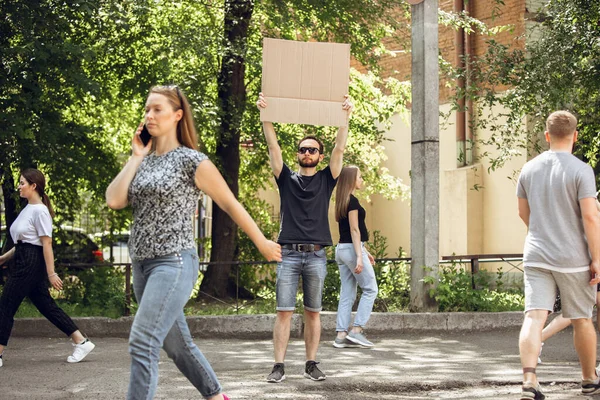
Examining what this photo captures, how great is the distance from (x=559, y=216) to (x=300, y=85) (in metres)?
2.34

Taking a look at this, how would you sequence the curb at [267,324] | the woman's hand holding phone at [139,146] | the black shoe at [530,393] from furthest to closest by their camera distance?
the curb at [267,324] < the black shoe at [530,393] < the woman's hand holding phone at [139,146]

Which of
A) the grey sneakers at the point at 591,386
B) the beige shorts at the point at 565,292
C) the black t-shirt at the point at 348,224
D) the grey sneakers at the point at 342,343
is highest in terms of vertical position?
the black t-shirt at the point at 348,224

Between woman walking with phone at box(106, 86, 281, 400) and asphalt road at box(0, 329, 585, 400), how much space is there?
6.75 ft

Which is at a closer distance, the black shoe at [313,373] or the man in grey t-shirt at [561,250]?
the man in grey t-shirt at [561,250]

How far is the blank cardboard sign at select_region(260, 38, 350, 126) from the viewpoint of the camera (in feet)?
24.0

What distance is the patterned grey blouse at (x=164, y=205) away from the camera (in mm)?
4766

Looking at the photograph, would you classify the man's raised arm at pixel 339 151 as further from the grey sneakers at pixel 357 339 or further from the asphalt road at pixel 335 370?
the grey sneakers at pixel 357 339

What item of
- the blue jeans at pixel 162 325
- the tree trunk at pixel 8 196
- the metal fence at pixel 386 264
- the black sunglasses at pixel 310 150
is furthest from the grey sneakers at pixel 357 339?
the blue jeans at pixel 162 325

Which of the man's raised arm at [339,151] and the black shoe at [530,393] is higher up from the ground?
the man's raised arm at [339,151]

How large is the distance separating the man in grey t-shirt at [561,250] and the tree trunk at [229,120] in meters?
7.84

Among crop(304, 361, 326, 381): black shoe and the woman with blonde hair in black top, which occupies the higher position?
the woman with blonde hair in black top

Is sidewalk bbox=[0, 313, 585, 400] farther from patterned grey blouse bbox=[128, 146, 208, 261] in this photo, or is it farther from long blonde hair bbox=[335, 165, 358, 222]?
patterned grey blouse bbox=[128, 146, 208, 261]

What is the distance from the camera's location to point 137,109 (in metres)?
16.1

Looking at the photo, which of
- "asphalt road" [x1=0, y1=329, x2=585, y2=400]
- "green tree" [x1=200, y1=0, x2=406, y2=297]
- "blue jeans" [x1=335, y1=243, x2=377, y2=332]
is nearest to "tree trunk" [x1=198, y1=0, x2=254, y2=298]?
"green tree" [x1=200, y1=0, x2=406, y2=297]
